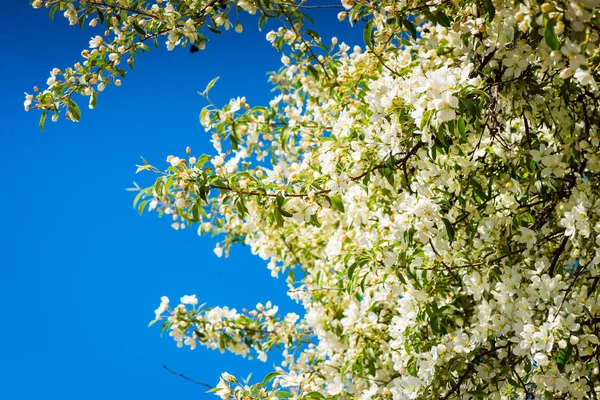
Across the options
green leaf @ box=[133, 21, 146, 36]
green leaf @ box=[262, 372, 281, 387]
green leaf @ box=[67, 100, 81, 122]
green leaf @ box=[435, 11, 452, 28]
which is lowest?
green leaf @ box=[262, 372, 281, 387]

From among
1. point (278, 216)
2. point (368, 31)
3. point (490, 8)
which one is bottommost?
point (278, 216)

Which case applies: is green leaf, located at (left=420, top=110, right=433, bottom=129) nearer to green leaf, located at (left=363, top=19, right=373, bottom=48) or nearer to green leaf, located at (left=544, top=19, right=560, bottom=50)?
green leaf, located at (left=544, top=19, right=560, bottom=50)

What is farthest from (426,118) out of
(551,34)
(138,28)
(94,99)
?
(94,99)

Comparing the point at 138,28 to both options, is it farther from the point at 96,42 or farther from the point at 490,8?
the point at 490,8

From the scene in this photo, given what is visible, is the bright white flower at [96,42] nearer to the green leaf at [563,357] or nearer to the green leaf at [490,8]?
the green leaf at [490,8]

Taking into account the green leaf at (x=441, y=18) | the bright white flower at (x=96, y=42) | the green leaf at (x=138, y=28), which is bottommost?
the green leaf at (x=441, y=18)

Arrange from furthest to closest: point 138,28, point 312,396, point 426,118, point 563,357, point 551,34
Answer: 1. point 138,28
2. point 312,396
3. point 563,357
4. point 426,118
5. point 551,34

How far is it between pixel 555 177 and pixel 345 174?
2.66 ft

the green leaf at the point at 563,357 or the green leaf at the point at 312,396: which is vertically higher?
the green leaf at the point at 312,396

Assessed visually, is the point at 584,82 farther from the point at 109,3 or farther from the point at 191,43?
the point at 109,3

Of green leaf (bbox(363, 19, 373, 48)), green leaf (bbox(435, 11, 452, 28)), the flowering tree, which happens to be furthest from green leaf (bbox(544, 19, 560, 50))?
green leaf (bbox(363, 19, 373, 48))

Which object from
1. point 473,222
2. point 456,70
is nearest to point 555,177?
point 473,222

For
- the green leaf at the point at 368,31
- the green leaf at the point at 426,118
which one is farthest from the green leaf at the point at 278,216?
the green leaf at the point at 368,31

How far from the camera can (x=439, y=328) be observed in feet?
7.64
